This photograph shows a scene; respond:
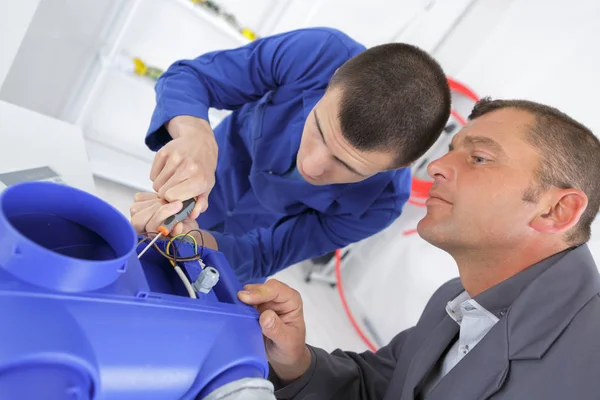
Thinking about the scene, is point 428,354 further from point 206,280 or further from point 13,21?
point 13,21

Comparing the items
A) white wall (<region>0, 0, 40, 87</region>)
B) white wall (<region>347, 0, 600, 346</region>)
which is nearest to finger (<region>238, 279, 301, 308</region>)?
white wall (<region>0, 0, 40, 87</region>)

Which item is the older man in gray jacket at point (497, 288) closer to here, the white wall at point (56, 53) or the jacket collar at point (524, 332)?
the jacket collar at point (524, 332)

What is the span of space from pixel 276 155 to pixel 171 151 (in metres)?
0.50

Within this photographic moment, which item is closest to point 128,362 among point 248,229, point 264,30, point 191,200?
point 191,200

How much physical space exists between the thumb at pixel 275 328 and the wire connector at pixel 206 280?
112 millimetres

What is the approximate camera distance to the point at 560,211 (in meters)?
1.04

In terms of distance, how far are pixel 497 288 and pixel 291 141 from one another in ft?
2.24

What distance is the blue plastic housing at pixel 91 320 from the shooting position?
1.43 ft

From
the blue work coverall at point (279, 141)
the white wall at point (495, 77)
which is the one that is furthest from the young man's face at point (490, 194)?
the white wall at point (495, 77)

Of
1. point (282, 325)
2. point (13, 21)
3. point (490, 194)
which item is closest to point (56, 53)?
point (13, 21)

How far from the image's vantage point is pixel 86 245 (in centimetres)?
57

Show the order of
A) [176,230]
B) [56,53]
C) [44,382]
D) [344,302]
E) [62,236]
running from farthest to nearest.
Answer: [344,302] < [56,53] < [176,230] < [62,236] < [44,382]

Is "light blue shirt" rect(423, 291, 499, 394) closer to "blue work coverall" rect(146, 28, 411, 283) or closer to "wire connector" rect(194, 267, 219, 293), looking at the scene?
"blue work coverall" rect(146, 28, 411, 283)

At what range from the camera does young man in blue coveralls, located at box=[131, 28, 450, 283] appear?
3.25ft
